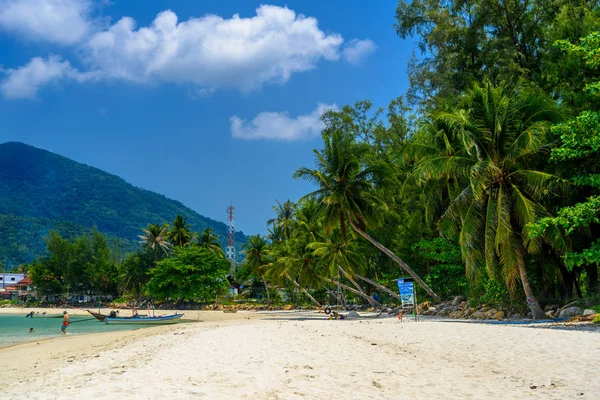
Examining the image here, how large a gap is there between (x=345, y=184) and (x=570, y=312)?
14840 mm

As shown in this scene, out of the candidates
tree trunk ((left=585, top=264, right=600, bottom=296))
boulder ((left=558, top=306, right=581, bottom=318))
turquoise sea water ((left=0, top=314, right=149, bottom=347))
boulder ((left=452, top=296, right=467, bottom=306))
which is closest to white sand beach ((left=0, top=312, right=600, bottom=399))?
boulder ((left=558, top=306, right=581, bottom=318))

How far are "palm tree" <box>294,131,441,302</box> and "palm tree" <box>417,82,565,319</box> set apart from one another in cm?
967

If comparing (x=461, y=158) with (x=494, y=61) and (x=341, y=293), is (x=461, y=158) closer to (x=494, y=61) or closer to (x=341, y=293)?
(x=494, y=61)

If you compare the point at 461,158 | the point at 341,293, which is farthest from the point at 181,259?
the point at 461,158

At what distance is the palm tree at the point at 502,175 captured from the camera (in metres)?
16.5

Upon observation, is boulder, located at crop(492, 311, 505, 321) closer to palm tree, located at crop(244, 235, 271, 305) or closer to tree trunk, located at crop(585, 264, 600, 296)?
tree trunk, located at crop(585, 264, 600, 296)

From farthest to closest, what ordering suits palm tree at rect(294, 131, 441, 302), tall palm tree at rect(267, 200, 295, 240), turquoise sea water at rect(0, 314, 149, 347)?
A: tall palm tree at rect(267, 200, 295, 240) → palm tree at rect(294, 131, 441, 302) → turquoise sea water at rect(0, 314, 149, 347)

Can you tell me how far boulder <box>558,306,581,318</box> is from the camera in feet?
53.4

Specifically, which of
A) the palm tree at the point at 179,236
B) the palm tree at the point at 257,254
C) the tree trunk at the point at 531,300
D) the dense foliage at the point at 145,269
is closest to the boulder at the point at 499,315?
the tree trunk at the point at 531,300

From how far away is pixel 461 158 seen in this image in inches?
701

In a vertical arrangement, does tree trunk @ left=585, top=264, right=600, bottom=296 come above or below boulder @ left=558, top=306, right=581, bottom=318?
above

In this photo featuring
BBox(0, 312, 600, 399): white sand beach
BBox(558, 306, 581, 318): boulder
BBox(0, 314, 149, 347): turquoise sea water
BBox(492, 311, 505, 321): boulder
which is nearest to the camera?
BBox(0, 312, 600, 399): white sand beach

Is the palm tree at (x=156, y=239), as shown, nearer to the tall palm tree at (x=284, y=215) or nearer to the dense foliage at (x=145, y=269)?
the dense foliage at (x=145, y=269)

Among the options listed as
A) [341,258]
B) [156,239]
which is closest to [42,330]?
[341,258]
